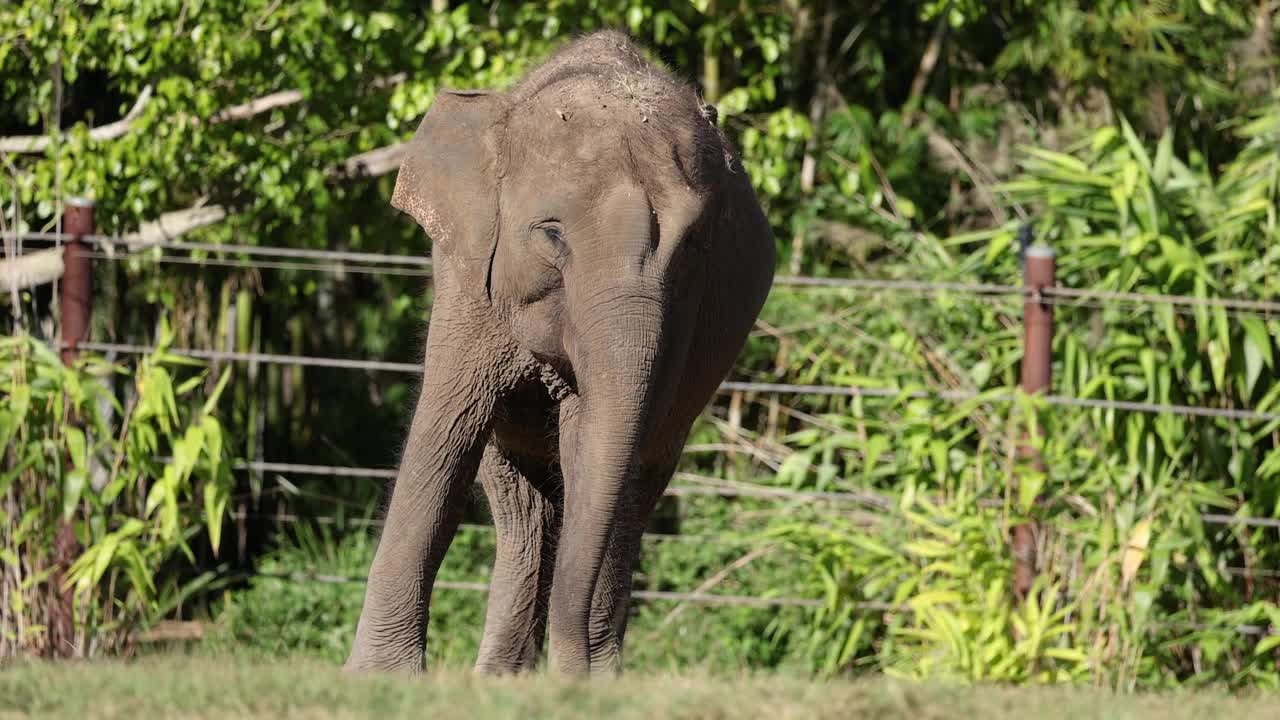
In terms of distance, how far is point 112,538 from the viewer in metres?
6.16

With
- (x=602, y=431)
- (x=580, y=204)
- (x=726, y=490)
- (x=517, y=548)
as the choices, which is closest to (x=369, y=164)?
(x=726, y=490)

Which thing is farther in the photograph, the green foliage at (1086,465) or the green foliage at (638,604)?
the green foliage at (638,604)

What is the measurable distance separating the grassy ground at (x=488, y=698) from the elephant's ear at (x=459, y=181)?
1160 mm

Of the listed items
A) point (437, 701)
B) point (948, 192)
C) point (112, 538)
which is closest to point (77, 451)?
point (112, 538)

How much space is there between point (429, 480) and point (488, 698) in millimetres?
1415

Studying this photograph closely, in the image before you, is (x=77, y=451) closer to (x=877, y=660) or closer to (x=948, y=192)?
(x=877, y=660)

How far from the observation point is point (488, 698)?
9.43 ft

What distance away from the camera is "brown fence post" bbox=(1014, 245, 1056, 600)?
6336 mm

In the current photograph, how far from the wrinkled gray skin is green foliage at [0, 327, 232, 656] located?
2.03 metres

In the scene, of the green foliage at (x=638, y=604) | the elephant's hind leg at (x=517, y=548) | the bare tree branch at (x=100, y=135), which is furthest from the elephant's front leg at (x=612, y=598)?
the bare tree branch at (x=100, y=135)

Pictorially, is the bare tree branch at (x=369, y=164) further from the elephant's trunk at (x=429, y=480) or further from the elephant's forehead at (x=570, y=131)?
the elephant's forehead at (x=570, y=131)

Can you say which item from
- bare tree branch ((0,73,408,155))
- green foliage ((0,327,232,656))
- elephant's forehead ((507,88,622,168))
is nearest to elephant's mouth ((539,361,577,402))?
elephant's forehead ((507,88,622,168))

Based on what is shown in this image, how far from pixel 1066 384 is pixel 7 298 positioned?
4540 mm

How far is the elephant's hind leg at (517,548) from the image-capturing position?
476 centimetres
